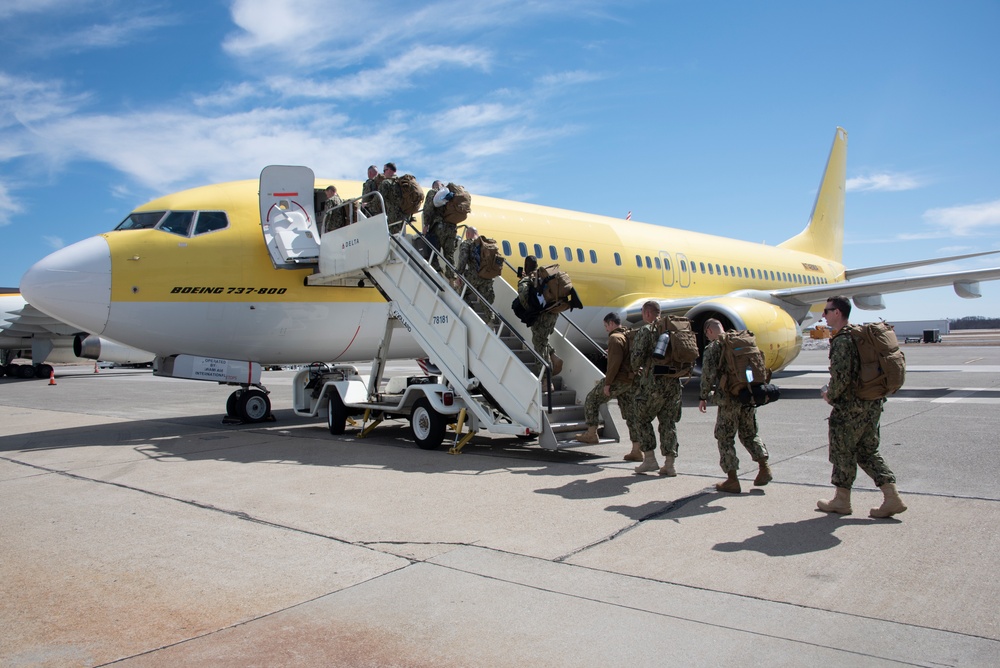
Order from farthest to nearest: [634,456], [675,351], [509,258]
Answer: [509,258] < [634,456] < [675,351]

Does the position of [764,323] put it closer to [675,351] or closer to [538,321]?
[538,321]

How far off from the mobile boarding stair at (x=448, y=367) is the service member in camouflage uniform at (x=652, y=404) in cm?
92

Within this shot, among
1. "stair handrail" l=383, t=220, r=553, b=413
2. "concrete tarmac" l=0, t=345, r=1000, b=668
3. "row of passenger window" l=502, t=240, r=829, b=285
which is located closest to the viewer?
"concrete tarmac" l=0, t=345, r=1000, b=668

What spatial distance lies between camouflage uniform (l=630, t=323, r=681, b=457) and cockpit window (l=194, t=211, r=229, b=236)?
6.22 m

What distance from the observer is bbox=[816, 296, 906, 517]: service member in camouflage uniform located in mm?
4879

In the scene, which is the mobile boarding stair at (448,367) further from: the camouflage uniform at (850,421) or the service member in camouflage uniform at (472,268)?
the camouflage uniform at (850,421)

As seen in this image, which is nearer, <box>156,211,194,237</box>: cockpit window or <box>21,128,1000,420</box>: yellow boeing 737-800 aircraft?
<box>21,128,1000,420</box>: yellow boeing 737-800 aircraft

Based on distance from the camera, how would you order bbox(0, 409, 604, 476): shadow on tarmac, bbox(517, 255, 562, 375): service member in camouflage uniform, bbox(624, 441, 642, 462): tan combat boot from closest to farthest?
1. bbox(624, 441, 642, 462): tan combat boot
2. bbox(0, 409, 604, 476): shadow on tarmac
3. bbox(517, 255, 562, 375): service member in camouflage uniform

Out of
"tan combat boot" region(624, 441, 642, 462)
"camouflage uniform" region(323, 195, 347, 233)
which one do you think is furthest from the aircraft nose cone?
"tan combat boot" region(624, 441, 642, 462)

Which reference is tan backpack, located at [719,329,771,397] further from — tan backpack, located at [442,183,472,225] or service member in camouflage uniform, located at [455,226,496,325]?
tan backpack, located at [442,183,472,225]

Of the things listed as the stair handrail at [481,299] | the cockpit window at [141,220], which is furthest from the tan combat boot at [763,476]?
the cockpit window at [141,220]

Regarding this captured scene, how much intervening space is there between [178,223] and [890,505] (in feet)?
29.4

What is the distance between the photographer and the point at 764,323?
12.7 m

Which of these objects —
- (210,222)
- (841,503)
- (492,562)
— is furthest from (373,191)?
(841,503)
